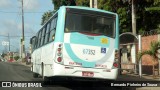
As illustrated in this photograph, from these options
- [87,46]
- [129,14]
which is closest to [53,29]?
[87,46]

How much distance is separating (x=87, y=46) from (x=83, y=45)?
0.55 ft

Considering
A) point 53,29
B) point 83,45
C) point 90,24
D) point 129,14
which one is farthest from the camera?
point 129,14

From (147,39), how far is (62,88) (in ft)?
31.2

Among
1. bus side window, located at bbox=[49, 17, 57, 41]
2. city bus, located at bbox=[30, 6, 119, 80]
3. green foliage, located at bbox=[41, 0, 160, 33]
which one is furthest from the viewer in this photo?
green foliage, located at bbox=[41, 0, 160, 33]

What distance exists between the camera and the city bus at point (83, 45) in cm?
1595

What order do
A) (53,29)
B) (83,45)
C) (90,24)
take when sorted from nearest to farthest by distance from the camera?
(83,45) < (90,24) < (53,29)

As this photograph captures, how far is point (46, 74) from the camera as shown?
715 inches

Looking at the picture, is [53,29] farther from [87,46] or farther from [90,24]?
[87,46]

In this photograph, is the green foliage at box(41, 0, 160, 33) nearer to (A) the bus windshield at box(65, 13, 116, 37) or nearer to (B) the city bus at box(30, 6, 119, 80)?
(A) the bus windshield at box(65, 13, 116, 37)

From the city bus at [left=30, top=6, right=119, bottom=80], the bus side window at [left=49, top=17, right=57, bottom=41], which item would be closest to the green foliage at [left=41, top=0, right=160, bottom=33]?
the bus side window at [left=49, top=17, right=57, bottom=41]

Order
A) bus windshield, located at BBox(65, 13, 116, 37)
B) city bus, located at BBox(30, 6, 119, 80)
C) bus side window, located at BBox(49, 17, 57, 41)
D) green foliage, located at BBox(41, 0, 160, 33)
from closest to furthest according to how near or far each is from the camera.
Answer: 1. city bus, located at BBox(30, 6, 119, 80)
2. bus windshield, located at BBox(65, 13, 116, 37)
3. bus side window, located at BBox(49, 17, 57, 41)
4. green foliage, located at BBox(41, 0, 160, 33)

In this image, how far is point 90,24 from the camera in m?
16.4

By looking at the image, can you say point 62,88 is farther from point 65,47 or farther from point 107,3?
point 107,3

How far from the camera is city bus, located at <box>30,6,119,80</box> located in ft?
52.3
